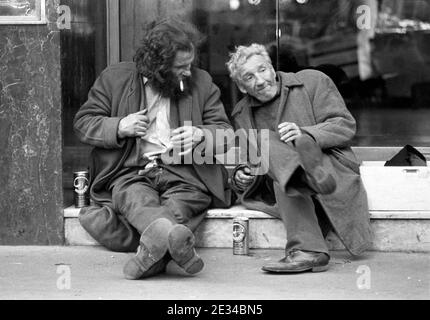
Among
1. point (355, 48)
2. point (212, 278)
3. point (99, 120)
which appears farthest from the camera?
point (355, 48)

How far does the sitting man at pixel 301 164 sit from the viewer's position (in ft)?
17.4

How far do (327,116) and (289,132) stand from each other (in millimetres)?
358

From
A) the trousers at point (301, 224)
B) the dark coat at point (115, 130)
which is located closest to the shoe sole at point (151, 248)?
the dark coat at point (115, 130)

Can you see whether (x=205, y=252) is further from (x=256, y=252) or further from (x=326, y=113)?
(x=326, y=113)

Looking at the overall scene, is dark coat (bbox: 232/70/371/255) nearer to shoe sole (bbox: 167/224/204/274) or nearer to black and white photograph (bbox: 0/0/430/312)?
black and white photograph (bbox: 0/0/430/312)

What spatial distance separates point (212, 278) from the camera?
17.6 feet

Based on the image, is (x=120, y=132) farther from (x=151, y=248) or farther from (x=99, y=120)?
(x=151, y=248)

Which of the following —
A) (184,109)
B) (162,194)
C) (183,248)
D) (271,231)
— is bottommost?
(271,231)

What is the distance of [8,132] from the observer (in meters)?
5.96

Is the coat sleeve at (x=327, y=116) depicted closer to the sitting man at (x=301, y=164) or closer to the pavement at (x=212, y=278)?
the sitting man at (x=301, y=164)

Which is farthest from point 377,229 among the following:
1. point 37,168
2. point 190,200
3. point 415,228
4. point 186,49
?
point 37,168

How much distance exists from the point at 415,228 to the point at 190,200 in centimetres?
127

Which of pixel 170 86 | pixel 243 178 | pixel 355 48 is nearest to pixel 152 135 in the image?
pixel 170 86
